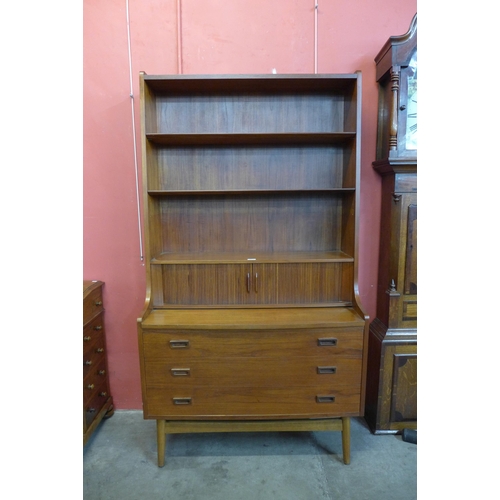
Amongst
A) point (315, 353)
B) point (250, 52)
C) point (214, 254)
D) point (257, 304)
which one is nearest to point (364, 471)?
point (315, 353)

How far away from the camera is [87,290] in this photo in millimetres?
1955

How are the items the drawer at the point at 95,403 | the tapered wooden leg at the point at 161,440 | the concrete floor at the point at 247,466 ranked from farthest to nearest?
the drawer at the point at 95,403, the tapered wooden leg at the point at 161,440, the concrete floor at the point at 247,466

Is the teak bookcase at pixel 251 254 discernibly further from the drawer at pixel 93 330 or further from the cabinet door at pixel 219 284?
the drawer at pixel 93 330

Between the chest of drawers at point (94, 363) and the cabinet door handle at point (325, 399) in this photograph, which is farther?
the chest of drawers at point (94, 363)

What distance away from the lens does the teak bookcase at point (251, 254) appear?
171cm

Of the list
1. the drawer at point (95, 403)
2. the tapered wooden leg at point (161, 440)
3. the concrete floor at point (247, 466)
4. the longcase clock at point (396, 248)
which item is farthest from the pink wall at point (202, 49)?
the concrete floor at point (247, 466)

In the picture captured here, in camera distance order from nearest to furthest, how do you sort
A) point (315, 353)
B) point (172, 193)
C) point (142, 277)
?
point (315, 353) → point (172, 193) → point (142, 277)

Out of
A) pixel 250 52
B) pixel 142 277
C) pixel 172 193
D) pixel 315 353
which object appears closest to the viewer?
pixel 315 353

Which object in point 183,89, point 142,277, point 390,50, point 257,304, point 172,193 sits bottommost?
point 257,304

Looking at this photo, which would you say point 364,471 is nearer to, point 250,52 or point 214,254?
point 214,254

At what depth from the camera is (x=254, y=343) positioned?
1.71 m

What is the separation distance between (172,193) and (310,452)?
178cm

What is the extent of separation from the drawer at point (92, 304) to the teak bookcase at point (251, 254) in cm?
40

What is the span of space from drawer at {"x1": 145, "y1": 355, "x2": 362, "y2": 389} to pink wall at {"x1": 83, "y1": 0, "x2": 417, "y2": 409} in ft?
3.44
